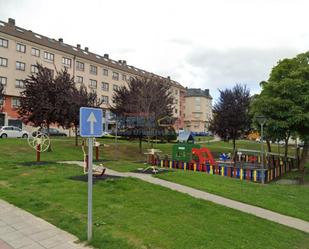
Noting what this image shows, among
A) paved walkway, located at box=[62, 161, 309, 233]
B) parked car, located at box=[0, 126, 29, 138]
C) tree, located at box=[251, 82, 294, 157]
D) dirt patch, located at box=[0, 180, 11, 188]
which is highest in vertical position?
tree, located at box=[251, 82, 294, 157]

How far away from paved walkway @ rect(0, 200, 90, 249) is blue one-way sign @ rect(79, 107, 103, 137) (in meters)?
1.69

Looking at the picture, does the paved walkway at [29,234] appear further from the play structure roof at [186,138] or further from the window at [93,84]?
the window at [93,84]

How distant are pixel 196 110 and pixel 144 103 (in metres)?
84.1

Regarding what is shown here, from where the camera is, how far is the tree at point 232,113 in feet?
91.0

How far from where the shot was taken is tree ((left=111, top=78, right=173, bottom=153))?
73.9ft

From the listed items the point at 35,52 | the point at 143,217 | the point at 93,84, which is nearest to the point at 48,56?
the point at 35,52

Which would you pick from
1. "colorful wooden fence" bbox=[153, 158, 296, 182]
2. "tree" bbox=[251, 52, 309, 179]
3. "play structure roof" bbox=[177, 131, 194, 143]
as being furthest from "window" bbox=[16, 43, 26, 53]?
"tree" bbox=[251, 52, 309, 179]

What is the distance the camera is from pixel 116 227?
5.30m

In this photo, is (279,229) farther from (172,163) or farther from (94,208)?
(172,163)

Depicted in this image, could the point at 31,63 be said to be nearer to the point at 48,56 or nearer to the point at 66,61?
the point at 48,56

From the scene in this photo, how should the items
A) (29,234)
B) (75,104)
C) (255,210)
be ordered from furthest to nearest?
(75,104)
(255,210)
(29,234)

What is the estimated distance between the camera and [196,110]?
10500cm

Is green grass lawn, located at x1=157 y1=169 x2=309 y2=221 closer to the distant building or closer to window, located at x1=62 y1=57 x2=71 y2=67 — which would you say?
window, located at x1=62 y1=57 x2=71 y2=67

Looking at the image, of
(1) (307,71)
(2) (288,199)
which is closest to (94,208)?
(2) (288,199)
